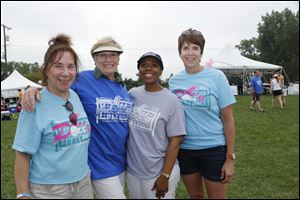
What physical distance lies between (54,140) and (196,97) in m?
1.19

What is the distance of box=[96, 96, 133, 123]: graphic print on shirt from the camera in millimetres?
2596

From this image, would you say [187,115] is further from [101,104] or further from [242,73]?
[242,73]

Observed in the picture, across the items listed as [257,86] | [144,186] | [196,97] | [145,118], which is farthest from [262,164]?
[257,86]

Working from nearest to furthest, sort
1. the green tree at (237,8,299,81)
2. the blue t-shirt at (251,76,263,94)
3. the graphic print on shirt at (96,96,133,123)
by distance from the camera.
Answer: the graphic print on shirt at (96,96,133,123) → the blue t-shirt at (251,76,263,94) → the green tree at (237,8,299,81)

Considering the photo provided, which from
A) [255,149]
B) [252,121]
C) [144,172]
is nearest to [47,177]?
[144,172]

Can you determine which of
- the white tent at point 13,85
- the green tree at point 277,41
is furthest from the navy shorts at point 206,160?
the green tree at point 277,41

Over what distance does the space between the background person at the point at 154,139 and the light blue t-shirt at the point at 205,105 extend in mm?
153

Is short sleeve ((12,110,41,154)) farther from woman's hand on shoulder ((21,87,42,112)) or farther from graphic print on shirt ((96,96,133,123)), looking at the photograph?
graphic print on shirt ((96,96,133,123))

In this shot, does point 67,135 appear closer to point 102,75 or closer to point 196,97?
point 102,75

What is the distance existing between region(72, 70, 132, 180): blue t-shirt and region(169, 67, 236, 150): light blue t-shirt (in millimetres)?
533

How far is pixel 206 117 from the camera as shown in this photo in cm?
278

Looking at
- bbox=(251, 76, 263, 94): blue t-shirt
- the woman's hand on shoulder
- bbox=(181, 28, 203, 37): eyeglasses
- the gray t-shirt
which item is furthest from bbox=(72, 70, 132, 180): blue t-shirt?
bbox=(251, 76, 263, 94): blue t-shirt

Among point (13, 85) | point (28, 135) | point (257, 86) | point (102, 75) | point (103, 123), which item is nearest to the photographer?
point (28, 135)

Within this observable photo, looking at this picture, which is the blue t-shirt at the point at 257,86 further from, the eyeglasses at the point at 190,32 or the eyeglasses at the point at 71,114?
the eyeglasses at the point at 71,114
